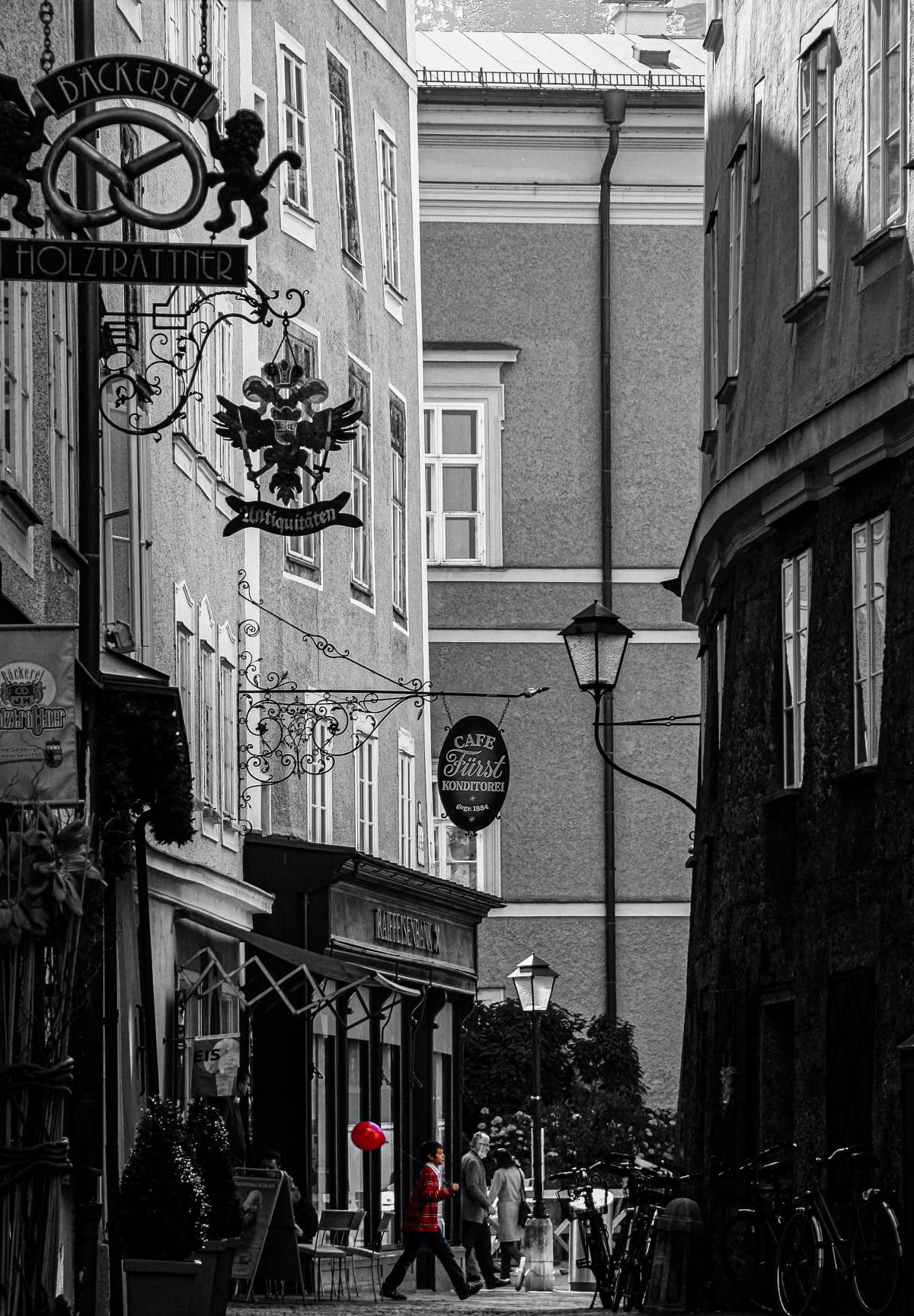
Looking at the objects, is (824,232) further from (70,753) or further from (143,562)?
(70,753)

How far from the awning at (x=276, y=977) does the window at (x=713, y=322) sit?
5.92 metres

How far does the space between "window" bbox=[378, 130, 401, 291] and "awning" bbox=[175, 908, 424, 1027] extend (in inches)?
356

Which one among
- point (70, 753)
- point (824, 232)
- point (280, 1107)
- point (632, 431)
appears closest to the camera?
point (70, 753)

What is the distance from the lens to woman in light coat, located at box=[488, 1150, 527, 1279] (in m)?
31.3

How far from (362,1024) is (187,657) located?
305 inches

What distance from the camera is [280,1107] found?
87.4ft

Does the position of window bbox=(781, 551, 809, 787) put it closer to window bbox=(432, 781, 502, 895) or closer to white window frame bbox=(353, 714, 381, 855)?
white window frame bbox=(353, 714, 381, 855)

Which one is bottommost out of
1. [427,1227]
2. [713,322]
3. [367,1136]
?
[427,1227]

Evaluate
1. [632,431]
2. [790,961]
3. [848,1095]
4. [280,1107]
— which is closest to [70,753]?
[848,1095]

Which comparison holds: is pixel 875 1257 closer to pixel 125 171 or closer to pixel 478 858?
pixel 125 171

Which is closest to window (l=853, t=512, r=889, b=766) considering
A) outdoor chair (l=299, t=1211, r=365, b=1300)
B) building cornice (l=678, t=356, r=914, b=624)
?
building cornice (l=678, t=356, r=914, b=624)

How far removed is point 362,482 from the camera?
1197 inches

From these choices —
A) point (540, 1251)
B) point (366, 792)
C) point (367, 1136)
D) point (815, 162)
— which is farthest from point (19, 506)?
point (366, 792)

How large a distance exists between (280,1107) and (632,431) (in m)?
14.0
